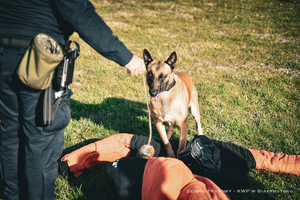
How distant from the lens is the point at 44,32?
63.4 inches

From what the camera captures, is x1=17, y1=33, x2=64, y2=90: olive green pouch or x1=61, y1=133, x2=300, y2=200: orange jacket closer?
x1=17, y1=33, x2=64, y2=90: olive green pouch

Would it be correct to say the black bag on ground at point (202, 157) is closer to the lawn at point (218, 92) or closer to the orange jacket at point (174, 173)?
the orange jacket at point (174, 173)

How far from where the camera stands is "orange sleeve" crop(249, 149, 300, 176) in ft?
8.77

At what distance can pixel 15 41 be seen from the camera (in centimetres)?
154

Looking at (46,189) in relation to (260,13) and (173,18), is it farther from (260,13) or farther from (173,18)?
(260,13)

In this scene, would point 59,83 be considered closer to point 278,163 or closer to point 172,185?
point 172,185

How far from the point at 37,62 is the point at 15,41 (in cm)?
33

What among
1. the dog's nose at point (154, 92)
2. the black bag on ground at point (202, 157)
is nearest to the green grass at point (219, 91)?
the black bag on ground at point (202, 157)

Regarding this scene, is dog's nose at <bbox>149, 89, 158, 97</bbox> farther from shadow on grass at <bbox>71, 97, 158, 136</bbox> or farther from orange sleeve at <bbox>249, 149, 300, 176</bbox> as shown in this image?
orange sleeve at <bbox>249, 149, 300, 176</bbox>

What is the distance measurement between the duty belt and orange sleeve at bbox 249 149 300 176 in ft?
10.2

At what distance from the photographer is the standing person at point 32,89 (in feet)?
5.00

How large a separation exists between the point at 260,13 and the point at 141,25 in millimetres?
9366

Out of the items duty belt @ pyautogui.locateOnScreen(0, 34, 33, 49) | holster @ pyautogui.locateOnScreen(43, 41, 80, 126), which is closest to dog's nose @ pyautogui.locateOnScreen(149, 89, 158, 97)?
holster @ pyautogui.locateOnScreen(43, 41, 80, 126)

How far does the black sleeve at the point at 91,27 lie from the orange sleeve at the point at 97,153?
58.9 inches
